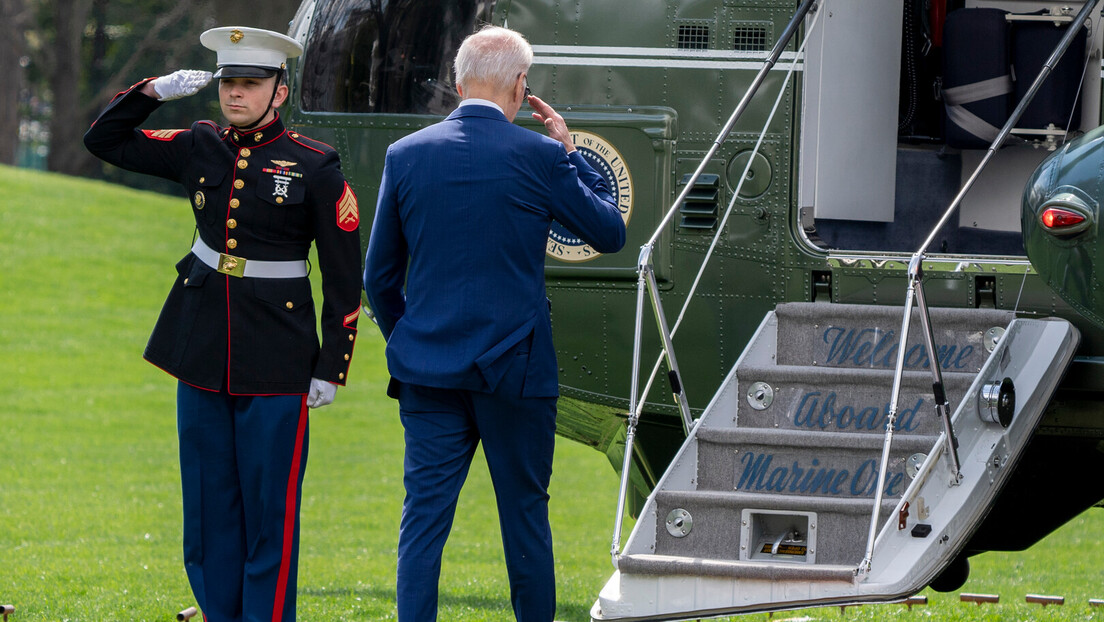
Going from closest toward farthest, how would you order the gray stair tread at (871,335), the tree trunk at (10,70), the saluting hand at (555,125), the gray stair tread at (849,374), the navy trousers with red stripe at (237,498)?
the saluting hand at (555,125), the navy trousers with red stripe at (237,498), the gray stair tread at (849,374), the gray stair tread at (871,335), the tree trunk at (10,70)

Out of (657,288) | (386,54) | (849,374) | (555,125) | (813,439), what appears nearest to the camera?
(555,125)

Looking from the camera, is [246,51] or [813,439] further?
[813,439]

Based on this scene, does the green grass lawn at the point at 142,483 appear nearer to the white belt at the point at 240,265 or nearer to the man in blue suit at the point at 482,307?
the white belt at the point at 240,265

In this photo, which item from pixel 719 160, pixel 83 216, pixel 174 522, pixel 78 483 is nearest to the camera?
pixel 719 160

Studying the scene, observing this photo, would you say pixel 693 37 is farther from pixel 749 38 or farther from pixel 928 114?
pixel 928 114

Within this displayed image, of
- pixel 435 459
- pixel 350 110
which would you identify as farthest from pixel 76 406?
pixel 435 459

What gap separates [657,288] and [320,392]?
53.9 inches

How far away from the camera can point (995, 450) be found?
4.40 m

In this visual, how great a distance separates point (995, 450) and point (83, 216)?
22357mm

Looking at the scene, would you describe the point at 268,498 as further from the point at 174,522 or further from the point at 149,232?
the point at 149,232

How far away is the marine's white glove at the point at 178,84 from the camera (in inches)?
173

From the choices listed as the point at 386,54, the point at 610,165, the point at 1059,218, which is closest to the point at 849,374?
the point at 1059,218

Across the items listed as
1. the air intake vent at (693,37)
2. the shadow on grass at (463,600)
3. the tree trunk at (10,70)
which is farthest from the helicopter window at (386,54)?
the tree trunk at (10,70)

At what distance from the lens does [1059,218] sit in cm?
419
